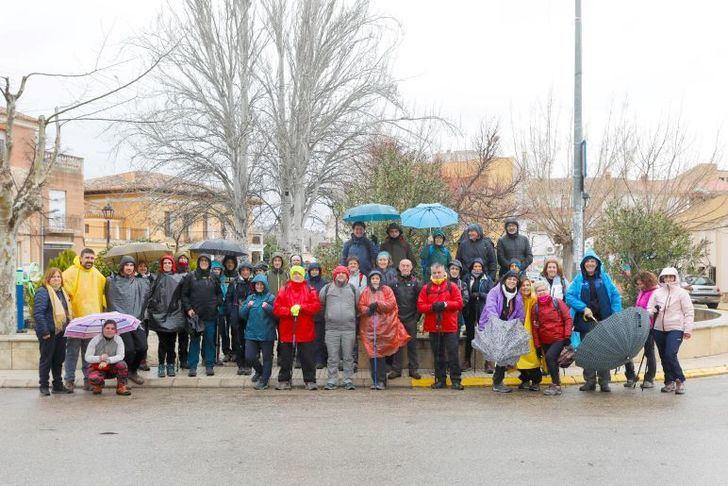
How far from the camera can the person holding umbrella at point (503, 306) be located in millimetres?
10023

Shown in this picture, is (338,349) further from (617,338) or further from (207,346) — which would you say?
(617,338)

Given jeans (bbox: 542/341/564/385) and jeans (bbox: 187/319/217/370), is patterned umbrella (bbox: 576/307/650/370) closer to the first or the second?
jeans (bbox: 542/341/564/385)

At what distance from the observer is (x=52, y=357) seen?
10141mm

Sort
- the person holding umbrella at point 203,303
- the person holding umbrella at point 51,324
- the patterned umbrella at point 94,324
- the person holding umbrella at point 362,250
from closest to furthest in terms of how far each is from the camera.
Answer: the person holding umbrella at point 51,324, the patterned umbrella at point 94,324, the person holding umbrella at point 203,303, the person holding umbrella at point 362,250

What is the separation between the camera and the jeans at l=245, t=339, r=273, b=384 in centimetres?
1032

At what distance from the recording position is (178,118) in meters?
22.4

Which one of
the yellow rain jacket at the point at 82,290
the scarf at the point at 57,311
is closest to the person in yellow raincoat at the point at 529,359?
the yellow rain jacket at the point at 82,290

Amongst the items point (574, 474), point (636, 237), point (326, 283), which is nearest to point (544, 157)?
point (636, 237)

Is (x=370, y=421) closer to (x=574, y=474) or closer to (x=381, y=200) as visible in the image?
(x=574, y=474)

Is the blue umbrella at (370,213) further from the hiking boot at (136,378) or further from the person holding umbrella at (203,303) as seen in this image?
the hiking boot at (136,378)

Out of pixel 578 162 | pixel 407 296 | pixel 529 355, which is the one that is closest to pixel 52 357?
pixel 407 296

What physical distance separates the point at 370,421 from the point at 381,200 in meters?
7.14

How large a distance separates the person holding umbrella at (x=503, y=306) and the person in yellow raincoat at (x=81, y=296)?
5593mm

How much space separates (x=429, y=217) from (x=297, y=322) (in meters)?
2.76
